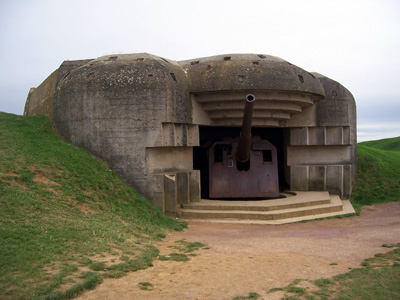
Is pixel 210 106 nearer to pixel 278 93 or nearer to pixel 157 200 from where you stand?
pixel 278 93

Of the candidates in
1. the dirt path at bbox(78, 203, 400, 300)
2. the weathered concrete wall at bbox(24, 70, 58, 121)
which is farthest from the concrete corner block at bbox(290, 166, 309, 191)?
the weathered concrete wall at bbox(24, 70, 58, 121)

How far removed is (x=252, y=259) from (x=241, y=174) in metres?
6.86

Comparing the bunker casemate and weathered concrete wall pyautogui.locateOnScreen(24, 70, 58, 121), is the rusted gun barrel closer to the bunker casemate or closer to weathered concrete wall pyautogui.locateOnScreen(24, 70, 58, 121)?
the bunker casemate

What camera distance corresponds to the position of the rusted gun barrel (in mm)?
10055

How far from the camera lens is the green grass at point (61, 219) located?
488 centimetres

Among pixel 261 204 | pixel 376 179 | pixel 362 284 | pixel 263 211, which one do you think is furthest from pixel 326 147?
pixel 362 284

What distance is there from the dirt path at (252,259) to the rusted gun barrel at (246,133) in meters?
2.69

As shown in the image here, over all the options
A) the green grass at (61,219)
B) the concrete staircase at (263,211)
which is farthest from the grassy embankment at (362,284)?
the concrete staircase at (263,211)

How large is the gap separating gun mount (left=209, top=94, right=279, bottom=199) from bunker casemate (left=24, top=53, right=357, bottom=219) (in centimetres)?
3

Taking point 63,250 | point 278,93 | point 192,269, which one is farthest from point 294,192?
point 63,250

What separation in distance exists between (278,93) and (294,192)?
354cm

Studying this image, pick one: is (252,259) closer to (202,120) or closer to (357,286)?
(357,286)

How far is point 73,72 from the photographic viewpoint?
11.4 metres

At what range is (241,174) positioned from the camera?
1312cm
